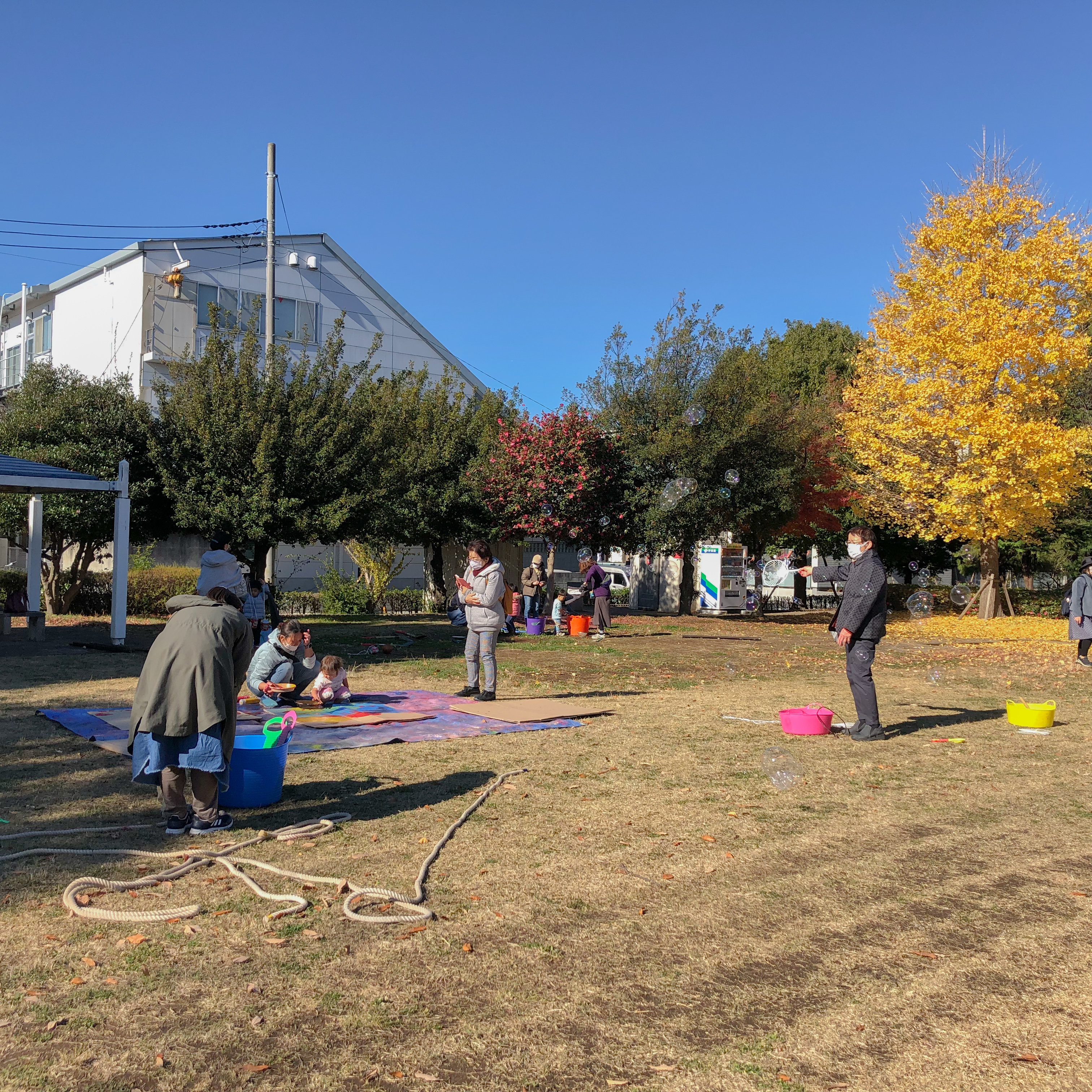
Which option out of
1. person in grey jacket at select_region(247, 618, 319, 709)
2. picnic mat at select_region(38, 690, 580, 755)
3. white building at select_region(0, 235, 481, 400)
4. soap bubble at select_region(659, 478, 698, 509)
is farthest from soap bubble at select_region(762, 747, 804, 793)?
white building at select_region(0, 235, 481, 400)

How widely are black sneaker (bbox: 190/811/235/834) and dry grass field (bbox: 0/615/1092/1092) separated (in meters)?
0.10

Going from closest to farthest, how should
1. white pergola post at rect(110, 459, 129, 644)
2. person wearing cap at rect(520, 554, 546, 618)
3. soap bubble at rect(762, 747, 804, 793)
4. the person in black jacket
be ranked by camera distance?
soap bubble at rect(762, 747, 804, 793)
the person in black jacket
white pergola post at rect(110, 459, 129, 644)
person wearing cap at rect(520, 554, 546, 618)

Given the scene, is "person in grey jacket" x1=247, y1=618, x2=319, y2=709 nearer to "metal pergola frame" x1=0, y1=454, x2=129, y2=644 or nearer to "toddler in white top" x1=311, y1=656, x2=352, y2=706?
"toddler in white top" x1=311, y1=656, x2=352, y2=706

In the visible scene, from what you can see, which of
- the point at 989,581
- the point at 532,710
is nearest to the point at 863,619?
the point at 532,710

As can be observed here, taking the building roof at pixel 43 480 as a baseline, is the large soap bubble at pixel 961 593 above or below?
below

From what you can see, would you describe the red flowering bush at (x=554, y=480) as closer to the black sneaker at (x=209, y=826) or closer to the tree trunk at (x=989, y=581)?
the tree trunk at (x=989, y=581)

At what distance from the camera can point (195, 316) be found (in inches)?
1212

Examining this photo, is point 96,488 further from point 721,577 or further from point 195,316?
point 721,577

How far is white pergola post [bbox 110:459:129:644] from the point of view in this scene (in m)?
15.1

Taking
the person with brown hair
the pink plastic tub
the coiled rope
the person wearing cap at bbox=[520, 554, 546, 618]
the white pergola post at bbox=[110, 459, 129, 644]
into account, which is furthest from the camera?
the person wearing cap at bbox=[520, 554, 546, 618]

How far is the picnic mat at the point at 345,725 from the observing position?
812 cm

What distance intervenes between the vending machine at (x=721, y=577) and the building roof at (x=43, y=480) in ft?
64.1

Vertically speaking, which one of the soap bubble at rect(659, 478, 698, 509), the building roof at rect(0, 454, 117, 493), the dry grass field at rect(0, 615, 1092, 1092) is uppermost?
the soap bubble at rect(659, 478, 698, 509)

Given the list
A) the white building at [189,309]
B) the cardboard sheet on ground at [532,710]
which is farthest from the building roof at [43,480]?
the white building at [189,309]
